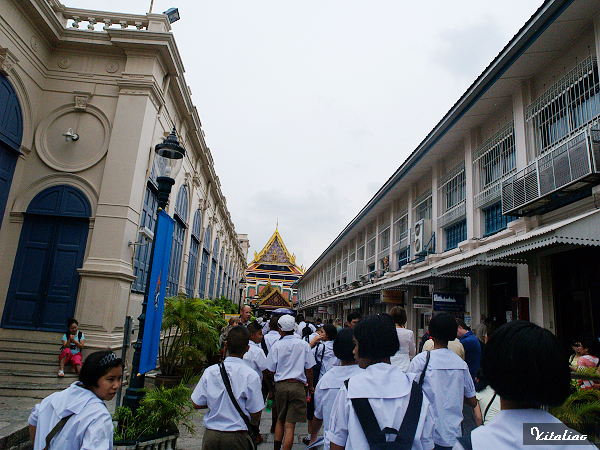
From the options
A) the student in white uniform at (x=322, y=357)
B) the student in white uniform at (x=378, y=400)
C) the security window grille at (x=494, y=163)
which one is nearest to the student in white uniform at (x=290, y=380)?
the student in white uniform at (x=322, y=357)

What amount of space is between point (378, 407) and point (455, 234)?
37.1 feet

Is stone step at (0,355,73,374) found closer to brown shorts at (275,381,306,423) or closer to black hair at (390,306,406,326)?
brown shorts at (275,381,306,423)

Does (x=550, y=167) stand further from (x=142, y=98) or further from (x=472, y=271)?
(x=142, y=98)

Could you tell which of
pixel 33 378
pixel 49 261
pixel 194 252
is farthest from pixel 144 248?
pixel 194 252

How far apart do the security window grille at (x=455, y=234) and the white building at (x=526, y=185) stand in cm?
3

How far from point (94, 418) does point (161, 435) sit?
110 inches

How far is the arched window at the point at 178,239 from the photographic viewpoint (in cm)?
1509

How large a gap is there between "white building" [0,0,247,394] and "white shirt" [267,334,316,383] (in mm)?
5402

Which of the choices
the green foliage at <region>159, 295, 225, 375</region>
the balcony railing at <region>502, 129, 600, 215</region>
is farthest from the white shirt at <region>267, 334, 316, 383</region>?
the balcony railing at <region>502, 129, 600, 215</region>

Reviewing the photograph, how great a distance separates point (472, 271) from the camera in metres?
10.5

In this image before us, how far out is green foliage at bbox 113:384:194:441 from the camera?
4.73m

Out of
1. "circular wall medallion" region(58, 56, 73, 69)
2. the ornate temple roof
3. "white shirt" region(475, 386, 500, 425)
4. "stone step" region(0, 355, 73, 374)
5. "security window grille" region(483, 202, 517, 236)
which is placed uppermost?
the ornate temple roof

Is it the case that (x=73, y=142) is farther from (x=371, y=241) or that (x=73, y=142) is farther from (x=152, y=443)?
(x=371, y=241)

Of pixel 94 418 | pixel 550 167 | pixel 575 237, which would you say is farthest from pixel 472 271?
pixel 94 418
